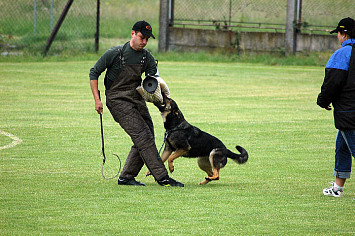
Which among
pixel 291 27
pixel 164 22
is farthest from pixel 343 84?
pixel 164 22

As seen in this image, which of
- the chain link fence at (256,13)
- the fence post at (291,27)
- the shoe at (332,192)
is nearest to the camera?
the shoe at (332,192)

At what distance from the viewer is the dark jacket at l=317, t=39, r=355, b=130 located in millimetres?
6922

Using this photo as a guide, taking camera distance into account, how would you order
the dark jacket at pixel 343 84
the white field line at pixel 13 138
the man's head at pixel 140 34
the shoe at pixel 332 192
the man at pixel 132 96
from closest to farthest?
the dark jacket at pixel 343 84 < the shoe at pixel 332 192 < the man's head at pixel 140 34 < the man at pixel 132 96 < the white field line at pixel 13 138

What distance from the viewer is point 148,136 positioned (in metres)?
7.75

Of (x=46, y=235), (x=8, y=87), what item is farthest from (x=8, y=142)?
(x=8, y=87)

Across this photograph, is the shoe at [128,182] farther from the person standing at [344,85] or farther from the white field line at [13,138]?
the white field line at [13,138]

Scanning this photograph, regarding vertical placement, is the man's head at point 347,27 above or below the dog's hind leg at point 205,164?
above

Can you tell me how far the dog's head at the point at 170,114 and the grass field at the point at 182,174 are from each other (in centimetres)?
85

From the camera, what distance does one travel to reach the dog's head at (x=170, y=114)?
7.91 m

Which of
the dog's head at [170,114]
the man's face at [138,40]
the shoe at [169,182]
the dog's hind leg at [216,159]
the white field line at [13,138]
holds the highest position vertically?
the man's face at [138,40]

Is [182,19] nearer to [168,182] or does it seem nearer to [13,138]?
[13,138]

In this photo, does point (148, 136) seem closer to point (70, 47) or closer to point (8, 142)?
point (8, 142)

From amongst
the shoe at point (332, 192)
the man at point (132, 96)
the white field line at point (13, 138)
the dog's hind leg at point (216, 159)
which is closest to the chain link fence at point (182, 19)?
the white field line at point (13, 138)

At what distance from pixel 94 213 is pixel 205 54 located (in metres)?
22.8
